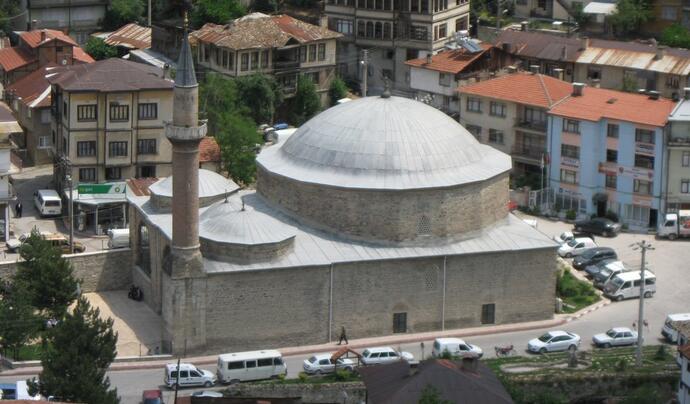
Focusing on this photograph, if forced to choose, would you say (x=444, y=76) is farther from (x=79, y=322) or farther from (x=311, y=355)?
(x=79, y=322)

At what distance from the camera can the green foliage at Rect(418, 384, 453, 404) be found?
168 feet

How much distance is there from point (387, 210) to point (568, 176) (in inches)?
656

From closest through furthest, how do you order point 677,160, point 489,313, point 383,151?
point 489,313, point 383,151, point 677,160

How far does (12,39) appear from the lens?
4028 inches

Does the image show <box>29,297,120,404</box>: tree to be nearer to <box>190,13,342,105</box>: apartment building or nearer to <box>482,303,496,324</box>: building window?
<box>482,303,496,324</box>: building window

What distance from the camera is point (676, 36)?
97562 millimetres

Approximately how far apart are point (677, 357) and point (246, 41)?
37.0m

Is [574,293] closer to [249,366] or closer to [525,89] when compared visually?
[249,366]

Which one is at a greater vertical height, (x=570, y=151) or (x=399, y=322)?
(x=570, y=151)

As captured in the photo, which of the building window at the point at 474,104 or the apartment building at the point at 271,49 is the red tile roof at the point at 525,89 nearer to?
the building window at the point at 474,104

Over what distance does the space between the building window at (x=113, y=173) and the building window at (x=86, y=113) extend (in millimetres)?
2445

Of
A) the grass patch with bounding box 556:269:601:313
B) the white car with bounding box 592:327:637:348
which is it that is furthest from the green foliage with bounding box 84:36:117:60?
the white car with bounding box 592:327:637:348

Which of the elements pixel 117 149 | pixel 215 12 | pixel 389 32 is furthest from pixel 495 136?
pixel 215 12

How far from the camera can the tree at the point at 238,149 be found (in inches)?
3221
